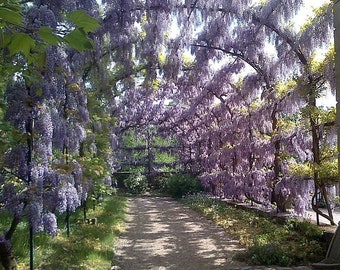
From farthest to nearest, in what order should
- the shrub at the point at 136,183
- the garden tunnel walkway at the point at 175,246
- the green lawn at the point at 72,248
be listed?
the shrub at the point at 136,183, the garden tunnel walkway at the point at 175,246, the green lawn at the point at 72,248

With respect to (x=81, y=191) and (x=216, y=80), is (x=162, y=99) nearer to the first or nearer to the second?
(x=216, y=80)

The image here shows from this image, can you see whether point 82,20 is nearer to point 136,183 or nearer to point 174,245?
point 174,245

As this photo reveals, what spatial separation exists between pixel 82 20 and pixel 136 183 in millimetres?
20081

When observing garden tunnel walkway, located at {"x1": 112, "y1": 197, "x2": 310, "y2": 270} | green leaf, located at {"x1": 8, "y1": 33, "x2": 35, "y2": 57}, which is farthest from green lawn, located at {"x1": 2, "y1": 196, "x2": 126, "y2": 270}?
green leaf, located at {"x1": 8, "y1": 33, "x2": 35, "y2": 57}

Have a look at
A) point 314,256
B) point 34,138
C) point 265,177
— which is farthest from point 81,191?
point 265,177

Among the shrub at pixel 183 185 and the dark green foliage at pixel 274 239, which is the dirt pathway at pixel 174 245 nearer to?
the dark green foliage at pixel 274 239

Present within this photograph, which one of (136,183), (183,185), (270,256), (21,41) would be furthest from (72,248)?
(136,183)

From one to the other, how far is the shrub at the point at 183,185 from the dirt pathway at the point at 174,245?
6586mm

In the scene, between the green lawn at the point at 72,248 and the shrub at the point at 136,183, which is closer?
the green lawn at the point at 72,248

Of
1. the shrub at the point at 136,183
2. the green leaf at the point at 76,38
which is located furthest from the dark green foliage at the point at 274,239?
the shrub at the point at 136,183

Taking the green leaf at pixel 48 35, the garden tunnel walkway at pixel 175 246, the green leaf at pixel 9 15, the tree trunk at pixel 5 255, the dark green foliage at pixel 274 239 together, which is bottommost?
A: the garden tunnel walkway at pixel 175 246

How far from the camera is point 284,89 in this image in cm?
809

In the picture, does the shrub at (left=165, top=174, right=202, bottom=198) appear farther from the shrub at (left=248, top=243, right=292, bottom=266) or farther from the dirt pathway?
the shrub at (left=248, top=243, right=292, bottom=266)

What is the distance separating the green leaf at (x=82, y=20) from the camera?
36.1 inches
